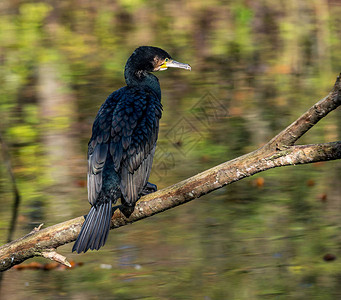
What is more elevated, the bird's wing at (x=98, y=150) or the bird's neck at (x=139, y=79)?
the bird's neck at (x=139, y=79)

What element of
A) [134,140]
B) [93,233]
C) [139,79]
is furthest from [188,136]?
[93,233]

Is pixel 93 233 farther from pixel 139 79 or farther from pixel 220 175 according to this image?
pixel 139 79

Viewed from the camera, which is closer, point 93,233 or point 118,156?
point 93,233

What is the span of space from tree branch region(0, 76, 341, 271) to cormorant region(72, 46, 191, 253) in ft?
0.36

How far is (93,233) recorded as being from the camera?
12.2ft

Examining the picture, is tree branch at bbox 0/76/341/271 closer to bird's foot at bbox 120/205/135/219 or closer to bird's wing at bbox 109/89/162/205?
bird's foot at bbox 120/205/135/219

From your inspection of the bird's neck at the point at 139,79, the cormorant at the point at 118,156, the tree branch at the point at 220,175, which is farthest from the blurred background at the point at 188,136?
the bird's neck at the point at 139,79

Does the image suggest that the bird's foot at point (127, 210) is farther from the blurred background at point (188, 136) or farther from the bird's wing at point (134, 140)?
the blurred background at point (188, 136)

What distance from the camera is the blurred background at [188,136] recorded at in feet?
16.7

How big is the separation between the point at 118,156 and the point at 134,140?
5.7 inches

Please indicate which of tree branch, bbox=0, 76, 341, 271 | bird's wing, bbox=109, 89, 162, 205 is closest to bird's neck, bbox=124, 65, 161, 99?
bird's wing, bbox=109, 89, 162, 205

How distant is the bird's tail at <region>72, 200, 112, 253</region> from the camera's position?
3697mm

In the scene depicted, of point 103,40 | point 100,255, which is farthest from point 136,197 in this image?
point 103,40

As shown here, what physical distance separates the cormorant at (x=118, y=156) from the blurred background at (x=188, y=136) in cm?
117
